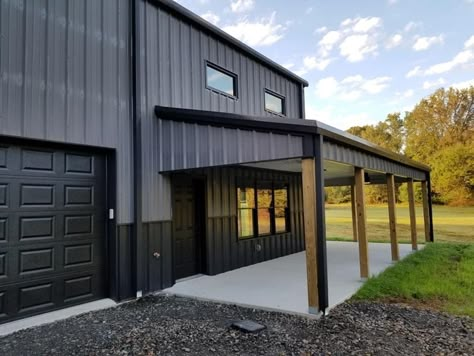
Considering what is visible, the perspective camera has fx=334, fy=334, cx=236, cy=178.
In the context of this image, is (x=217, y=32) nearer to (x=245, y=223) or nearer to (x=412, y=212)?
(x=245, y=223)

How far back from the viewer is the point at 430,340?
3492 mm

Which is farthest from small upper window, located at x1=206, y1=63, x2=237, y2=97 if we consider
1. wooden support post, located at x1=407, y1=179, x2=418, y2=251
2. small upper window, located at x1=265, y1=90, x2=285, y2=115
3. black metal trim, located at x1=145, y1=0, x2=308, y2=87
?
wooden support post, located at x1=407, y1=179, x2=418, y2=251

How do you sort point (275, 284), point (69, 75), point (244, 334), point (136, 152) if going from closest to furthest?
1. point (244, 334)
2. point (69, 75)
3. point (136, 152)
4. point (275, 284)

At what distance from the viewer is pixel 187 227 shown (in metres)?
6.80

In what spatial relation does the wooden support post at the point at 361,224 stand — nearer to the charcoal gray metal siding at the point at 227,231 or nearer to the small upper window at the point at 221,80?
the charcoal gray metal siding at the point at 227,231

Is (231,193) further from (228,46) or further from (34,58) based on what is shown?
(34,58)

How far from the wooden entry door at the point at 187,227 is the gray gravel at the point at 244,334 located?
1966 mm

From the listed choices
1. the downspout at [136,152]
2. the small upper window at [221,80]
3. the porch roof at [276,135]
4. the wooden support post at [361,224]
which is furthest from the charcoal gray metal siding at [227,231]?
the wooden support post at [361,224]

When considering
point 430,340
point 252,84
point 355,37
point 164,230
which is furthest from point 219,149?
point 355,37

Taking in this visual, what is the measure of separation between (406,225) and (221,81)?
57.1ft

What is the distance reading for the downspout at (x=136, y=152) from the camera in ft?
17.7

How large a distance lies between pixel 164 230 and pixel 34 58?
328 cm

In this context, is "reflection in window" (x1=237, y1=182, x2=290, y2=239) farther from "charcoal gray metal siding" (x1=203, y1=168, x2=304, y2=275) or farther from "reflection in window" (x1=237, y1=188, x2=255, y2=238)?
"charcoal gray metal siding" (x1=203, y1=168, x2=304, y2=275)

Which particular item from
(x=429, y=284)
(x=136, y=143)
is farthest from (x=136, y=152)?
(x=429, y=284)
